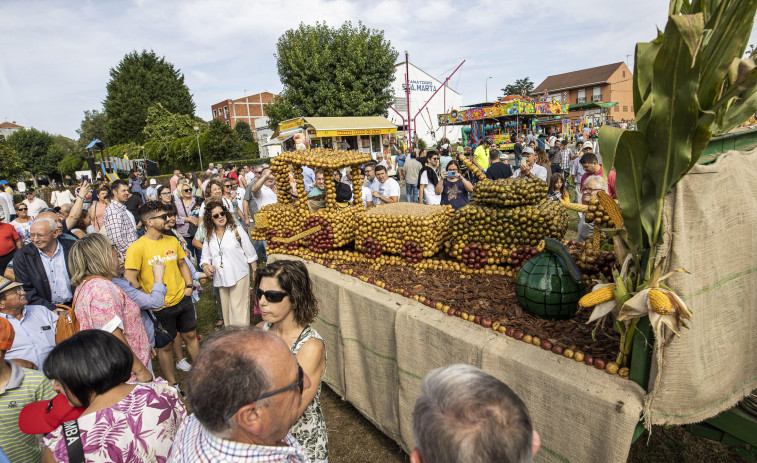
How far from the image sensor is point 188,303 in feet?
13.1

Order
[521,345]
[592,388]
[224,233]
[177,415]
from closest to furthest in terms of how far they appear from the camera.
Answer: [592,388]
[177,415]
[521,345]
[224,233]

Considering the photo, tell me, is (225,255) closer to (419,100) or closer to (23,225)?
(23,225)

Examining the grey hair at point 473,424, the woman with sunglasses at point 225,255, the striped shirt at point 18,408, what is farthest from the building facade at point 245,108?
the grey hair at point 473,424

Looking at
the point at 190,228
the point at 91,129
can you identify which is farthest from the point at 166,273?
the point at 91,129

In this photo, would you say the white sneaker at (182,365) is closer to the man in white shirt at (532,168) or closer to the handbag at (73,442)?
the handbag at (73,442)

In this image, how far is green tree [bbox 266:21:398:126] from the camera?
25.8 meters

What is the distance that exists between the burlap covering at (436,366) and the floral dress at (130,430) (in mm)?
1473

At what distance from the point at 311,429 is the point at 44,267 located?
3.32m

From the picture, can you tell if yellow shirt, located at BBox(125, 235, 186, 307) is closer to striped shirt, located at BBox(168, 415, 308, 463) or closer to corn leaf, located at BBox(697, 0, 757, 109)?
striped shirt, located at BBox(168, 415, 308, 463)

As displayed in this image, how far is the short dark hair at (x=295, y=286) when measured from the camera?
2201 millimetres

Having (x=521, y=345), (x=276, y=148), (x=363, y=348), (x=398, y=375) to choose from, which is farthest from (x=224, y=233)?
(x=276, y=148)

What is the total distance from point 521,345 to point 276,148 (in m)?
35.0

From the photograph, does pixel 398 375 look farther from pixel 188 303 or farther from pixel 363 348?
pixel 188 303

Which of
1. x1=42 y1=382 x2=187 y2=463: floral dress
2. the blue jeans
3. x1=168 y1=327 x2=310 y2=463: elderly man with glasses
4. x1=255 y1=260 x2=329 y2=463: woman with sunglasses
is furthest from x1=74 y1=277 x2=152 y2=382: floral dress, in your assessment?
the blue jeans
